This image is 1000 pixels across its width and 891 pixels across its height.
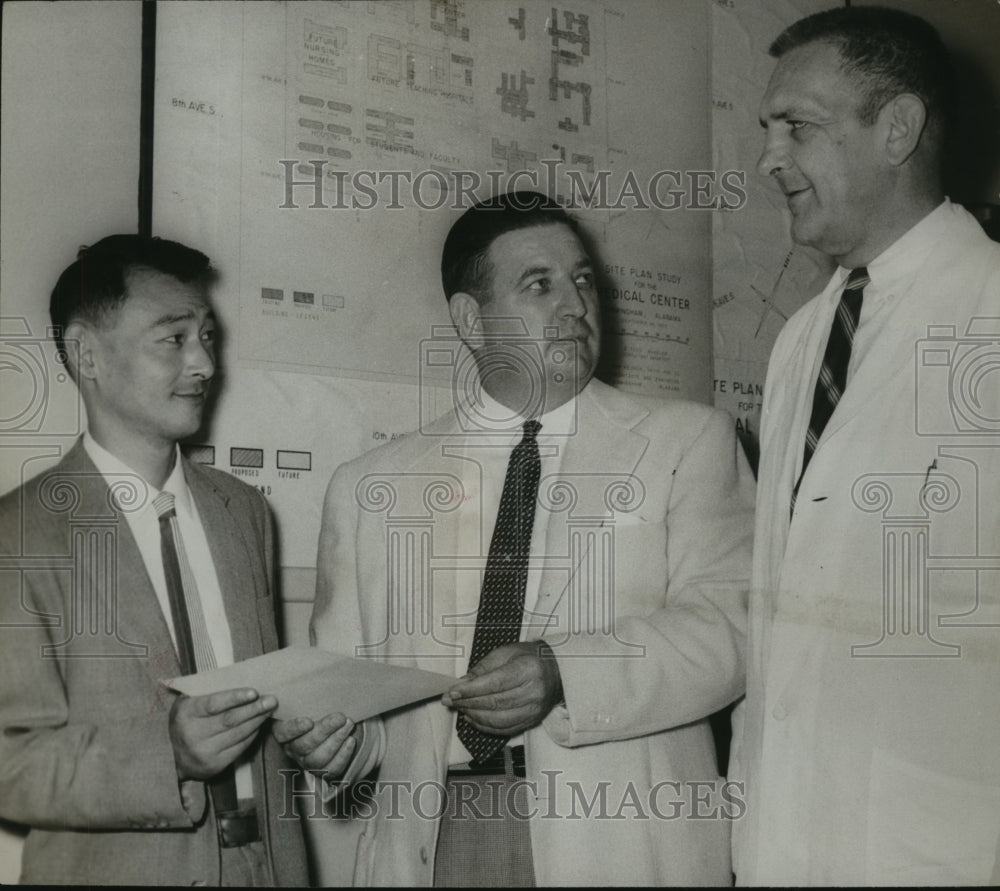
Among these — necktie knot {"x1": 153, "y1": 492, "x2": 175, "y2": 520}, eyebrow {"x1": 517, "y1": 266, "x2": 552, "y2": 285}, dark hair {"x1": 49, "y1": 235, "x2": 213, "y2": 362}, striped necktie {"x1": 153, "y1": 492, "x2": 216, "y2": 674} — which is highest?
eyebrow {"x1": 517, "y1": 266, "x2": 552, "y2": 285}

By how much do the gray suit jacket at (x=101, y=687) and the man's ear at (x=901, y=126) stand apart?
1228 millimetres

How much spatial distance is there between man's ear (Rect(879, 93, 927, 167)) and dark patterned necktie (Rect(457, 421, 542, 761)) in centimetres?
76

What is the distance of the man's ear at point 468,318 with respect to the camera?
78.7 inches

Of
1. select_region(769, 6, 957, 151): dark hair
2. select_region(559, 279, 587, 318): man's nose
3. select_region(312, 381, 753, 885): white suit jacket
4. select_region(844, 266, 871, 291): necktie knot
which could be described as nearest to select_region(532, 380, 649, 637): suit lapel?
select_region(312, 381, 753, 885): white suit jacket

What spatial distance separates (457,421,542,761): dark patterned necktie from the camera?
1833 mm

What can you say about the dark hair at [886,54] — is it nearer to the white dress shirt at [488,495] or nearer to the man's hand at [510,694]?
the white dress shirt at [488,495]

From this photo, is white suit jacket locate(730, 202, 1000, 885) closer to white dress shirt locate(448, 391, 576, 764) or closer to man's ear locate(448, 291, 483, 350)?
white dress shirt locate(448, 391, 576, 764)

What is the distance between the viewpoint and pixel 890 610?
194cm

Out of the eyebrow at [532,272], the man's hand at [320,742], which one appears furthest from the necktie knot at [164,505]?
the eyebrow at [532,272]

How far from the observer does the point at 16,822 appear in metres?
1.71

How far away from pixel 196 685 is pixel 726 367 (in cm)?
107

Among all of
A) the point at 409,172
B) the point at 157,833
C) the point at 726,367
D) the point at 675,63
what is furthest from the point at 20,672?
the point at 675,63

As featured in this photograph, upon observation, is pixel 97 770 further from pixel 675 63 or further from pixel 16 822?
pixel 675 63

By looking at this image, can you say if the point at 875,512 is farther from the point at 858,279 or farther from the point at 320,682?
the point at 320,682
